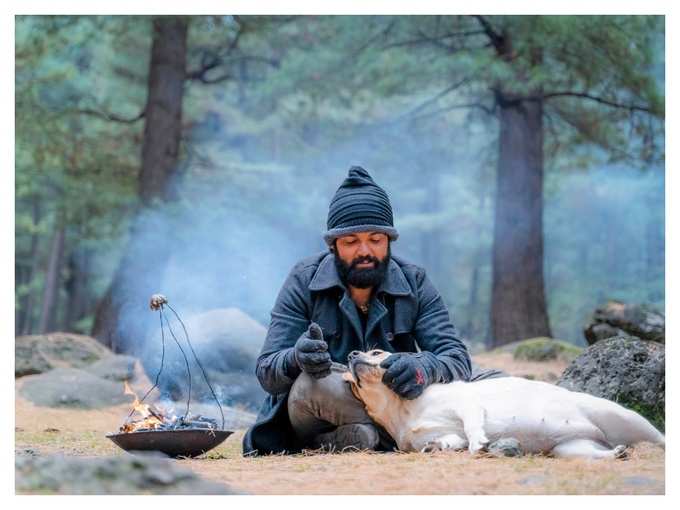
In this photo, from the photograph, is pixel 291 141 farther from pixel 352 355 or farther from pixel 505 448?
pixel 505 448

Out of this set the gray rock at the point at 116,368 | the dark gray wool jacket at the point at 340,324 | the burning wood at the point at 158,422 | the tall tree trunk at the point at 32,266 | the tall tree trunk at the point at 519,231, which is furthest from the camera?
the tall tree trunk at the point at 32,266

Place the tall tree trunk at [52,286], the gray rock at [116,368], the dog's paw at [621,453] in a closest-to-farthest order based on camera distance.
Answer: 1. the dog's paw at [621,453]
2. the gray rock at [116,368]
3. the tall tree trunk at [52,286]

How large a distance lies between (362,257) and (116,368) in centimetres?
620

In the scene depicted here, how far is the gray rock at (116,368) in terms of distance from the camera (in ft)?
35.3

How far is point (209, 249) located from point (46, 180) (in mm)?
9709

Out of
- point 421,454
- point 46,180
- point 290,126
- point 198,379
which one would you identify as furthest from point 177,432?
point 46,180

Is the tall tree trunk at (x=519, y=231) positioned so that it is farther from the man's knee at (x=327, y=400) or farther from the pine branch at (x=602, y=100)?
the man's knee at (x=327, y=400)

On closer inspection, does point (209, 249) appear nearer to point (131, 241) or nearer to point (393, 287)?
point (131, 241)

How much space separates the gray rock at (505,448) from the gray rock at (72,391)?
5.83 metres

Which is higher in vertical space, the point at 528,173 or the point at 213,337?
the point at 528,173

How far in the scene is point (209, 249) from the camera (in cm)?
1545

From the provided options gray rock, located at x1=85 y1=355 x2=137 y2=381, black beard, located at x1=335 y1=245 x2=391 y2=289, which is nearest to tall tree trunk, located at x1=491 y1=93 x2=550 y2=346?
gray rock, located at x1=85 y1=355 x2=137 y2=381

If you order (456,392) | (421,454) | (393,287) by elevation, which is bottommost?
(421,454)

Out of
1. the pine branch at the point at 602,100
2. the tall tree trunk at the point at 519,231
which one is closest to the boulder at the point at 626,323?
the tall tree trunk at the point at 519,231
